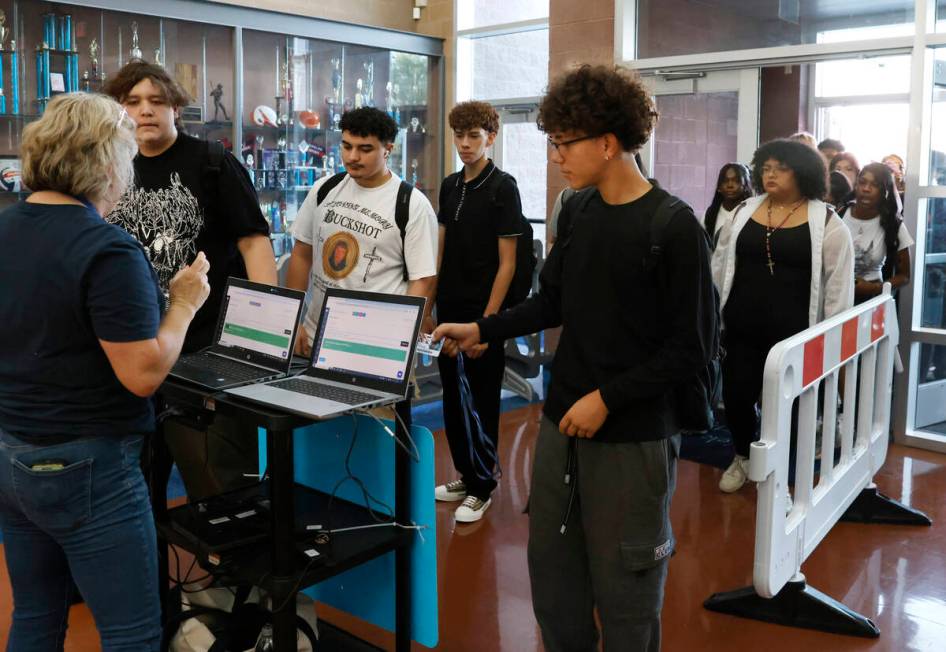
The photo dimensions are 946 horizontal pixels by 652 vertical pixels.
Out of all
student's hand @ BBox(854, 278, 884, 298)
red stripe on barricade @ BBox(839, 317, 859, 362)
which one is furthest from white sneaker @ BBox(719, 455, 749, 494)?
student's hand @ BBox(854, 278, 884, 298)

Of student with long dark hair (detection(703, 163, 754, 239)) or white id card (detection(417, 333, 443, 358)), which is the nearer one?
white id card (detection(417, 333, 443, 358))

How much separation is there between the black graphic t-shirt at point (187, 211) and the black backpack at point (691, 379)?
3.41ft

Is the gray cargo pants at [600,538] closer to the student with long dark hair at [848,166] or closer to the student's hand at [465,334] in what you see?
the student's hand at [465,334]

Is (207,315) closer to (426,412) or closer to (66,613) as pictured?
(66,613)

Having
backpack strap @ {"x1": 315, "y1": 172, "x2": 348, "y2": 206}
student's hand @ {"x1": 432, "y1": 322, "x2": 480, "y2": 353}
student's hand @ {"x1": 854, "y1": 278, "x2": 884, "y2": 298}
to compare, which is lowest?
student's hand @ {"x1": 854, "y1": 278, "x2": 884, "y2": 298}

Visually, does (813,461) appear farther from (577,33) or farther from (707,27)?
(577,33)

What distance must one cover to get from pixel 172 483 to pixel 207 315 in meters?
1.71

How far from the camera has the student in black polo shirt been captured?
11.3 ft

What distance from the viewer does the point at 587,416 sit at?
180cm

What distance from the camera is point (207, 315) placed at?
2533 millimetres

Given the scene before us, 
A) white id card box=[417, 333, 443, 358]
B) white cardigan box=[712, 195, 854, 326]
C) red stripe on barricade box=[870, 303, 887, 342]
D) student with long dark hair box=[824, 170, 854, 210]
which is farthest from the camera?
student with long dark hair box=[824, 170, 854, 210]

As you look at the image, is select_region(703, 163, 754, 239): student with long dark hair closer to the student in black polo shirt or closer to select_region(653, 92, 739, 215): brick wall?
select_region(653, 92, 739, 215): brick wall

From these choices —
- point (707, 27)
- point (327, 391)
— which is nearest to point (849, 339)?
point (327, 391)

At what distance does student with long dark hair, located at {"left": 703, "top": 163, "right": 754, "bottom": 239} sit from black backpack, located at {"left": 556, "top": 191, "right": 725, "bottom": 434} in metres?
2.90
